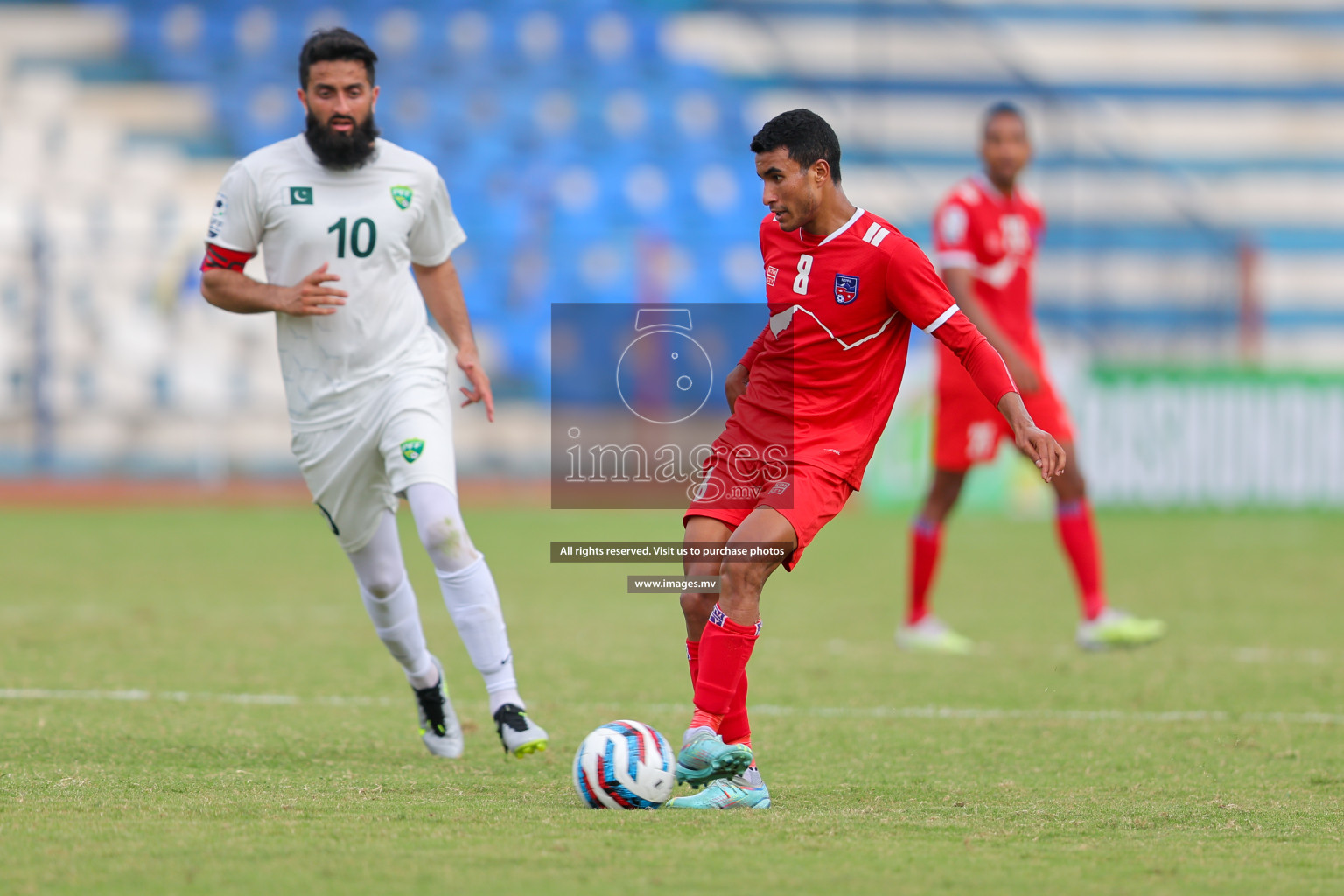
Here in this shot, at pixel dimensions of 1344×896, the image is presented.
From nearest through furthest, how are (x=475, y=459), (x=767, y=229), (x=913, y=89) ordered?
(x=767, y=229)
(x=475, y=459)
(x=913, y=89)

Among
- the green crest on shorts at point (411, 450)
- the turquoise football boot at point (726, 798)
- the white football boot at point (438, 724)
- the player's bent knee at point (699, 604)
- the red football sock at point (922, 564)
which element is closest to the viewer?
the turquoise football boot at point (726, 798)

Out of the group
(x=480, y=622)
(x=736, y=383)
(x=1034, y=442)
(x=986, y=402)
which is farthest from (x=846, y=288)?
(x=986, y=402)

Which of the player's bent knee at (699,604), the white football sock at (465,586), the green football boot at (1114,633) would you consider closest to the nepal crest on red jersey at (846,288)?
the player's bent knee at (699,604)

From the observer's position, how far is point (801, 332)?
4.61m

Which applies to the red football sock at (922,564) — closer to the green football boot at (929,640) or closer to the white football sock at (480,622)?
the green football boot at (929,640)

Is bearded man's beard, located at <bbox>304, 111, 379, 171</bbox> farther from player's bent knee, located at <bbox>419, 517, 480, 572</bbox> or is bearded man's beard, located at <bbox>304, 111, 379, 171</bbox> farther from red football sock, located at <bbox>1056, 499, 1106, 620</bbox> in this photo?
red football sock, located at <bbox>1056, 499, 1106, 620</bbox>

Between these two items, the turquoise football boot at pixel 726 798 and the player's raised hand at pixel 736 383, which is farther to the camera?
the player's raised hand at pixel 736 383

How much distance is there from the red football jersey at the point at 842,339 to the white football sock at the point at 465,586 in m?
0.93

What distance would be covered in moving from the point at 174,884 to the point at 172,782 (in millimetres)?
1249

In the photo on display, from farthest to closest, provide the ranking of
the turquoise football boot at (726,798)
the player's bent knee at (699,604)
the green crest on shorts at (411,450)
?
the green crest on shorts at (411,450), the player's bent knee at (699,604), the turquoise football boot at (726,798)

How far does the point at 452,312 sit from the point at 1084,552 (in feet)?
12.0

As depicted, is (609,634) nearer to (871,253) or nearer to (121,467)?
(871,253)

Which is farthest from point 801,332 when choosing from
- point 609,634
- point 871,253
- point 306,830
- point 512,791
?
point 609,634

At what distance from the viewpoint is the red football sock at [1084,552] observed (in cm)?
766
